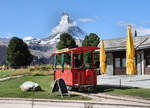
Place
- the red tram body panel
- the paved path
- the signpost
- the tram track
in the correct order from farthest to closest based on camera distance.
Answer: the paved path < the red tram body panel < the signpost < the tram track

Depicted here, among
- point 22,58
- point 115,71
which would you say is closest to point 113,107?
point 115,71

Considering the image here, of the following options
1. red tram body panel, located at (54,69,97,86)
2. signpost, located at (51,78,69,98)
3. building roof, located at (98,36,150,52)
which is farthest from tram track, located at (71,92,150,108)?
building roof, located at (98,36,150,52)

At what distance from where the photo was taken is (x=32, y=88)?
12.8m

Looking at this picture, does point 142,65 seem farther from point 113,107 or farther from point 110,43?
point 113,107

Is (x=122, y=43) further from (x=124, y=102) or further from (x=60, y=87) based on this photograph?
(x=124, y=102)

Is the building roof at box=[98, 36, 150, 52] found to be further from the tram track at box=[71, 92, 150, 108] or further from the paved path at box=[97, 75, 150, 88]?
the tram track at box=[71, 92, 150, 108]

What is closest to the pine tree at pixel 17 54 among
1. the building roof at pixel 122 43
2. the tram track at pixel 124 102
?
the building roof at pixel 122 43

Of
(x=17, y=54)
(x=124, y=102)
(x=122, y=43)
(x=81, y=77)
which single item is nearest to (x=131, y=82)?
(x=81, y=77)

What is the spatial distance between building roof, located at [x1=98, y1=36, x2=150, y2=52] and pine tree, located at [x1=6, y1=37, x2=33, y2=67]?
24421mm

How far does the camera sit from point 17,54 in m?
45.8

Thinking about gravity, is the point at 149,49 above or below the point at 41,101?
above

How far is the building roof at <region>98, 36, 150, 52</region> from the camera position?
2268cm

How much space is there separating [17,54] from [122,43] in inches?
1076

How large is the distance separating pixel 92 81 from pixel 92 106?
18.8 ft
